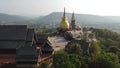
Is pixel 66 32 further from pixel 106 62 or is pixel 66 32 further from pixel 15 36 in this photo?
pixel 106 62

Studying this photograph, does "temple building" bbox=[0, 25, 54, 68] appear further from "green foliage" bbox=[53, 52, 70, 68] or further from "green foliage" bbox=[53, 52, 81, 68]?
"green foliage" bbox=[53, 52, 81, 68]

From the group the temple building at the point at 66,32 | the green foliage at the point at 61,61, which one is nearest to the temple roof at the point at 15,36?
the green foliage at the point at 61,61

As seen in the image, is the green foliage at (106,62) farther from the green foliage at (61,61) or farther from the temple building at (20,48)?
the temple building at (20,48)

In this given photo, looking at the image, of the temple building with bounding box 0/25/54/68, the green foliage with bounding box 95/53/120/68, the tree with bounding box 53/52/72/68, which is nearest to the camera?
the tree with bounding box 53/52/72/68

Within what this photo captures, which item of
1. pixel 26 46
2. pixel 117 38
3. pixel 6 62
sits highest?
pixel 26 46

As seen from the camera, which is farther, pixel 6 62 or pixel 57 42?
pixel 57 42

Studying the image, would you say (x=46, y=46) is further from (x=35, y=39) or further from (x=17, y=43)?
(x=17, y=43)

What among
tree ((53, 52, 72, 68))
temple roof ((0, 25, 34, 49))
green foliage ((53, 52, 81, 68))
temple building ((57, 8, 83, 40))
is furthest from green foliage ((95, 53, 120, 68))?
temple building ((57, 8, 83, 40))

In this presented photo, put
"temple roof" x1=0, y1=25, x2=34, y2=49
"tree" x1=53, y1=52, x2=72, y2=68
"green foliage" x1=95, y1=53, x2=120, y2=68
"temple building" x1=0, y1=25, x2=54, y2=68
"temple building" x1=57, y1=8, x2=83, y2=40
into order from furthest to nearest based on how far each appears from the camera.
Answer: "temple building" x1=57, y1=8, x2=83, y2=40 < "temple roof" x1=0, y1=25, x2=34, y2=49 < "green foliage" x1=95, y1=53, x2=120, y2=68 < "temple building" x1=0, y1=25, x2=54, y2=68 < "tree" x1=53, y1=52, x2=72, y2=68

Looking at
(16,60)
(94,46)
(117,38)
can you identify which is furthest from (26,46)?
(117,38)

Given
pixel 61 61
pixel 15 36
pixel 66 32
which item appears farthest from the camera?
pixel 66 32

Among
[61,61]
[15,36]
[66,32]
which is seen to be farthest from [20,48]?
[66,32]
